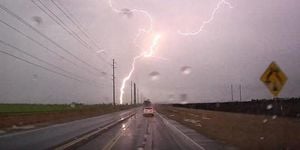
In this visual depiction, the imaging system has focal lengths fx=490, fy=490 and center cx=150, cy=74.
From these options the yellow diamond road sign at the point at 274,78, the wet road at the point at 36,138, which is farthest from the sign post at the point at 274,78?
the wet road at the point at 36,138

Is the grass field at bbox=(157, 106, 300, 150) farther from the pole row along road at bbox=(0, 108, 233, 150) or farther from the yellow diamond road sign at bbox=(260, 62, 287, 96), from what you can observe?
the yellow diamond road sign at bbox=(260, 62, 287, 96)

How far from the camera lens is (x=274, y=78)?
2227cm

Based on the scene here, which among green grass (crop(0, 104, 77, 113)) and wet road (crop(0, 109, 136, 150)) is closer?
wet road (crop(0, 109, 136, 150))

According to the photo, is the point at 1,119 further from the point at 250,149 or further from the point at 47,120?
the point at 250,149

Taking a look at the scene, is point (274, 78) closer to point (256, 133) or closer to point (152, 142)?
point (152, 142)

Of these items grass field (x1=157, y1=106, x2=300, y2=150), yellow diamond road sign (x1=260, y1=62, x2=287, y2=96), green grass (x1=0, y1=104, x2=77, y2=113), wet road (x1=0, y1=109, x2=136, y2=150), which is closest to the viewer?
yellow diamond road sign (x1=260, y1=62, x2=287, y2=96)

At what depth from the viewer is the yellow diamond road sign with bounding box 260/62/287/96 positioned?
22.2 m

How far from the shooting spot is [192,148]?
21.8m

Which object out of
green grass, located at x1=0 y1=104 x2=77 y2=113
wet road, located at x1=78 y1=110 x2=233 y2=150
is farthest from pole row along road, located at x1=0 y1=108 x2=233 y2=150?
green grass, located at x1=0 y1=104 x2=77 y2=113

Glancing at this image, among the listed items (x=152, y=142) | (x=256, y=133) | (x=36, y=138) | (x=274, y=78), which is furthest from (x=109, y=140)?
(x=256, y=133)

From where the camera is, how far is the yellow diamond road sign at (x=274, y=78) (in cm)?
2217

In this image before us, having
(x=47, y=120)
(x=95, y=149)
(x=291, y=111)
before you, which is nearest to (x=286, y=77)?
(x=95, y=149)

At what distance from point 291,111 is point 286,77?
170 feet

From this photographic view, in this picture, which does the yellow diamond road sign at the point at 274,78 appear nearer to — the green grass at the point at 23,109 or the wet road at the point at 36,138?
the wet road at the point at 36,138
